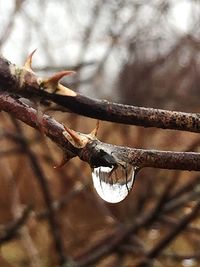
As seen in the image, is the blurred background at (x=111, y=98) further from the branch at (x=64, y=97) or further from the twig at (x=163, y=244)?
the branch at (x=64, y=97)

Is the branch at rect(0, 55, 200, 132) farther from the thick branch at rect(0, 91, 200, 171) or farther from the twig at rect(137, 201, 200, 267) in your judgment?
the twig at rect(137, 201, 200, 267)

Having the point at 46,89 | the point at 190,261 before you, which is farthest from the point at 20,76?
the point at 190,261

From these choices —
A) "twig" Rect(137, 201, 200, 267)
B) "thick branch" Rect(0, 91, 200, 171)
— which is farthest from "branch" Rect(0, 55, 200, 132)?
"twig" Rect(137, 201, 200, 267)

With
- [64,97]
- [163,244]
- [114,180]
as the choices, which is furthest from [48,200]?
[64,97]

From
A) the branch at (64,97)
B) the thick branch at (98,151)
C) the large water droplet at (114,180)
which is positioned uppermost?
the branch at (64,97)

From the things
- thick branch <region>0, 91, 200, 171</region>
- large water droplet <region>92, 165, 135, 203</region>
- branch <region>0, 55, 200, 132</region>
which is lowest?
large water droplet <region>92, 165, 135, 203</region>

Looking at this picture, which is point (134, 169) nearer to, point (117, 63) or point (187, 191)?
point (187, 191)

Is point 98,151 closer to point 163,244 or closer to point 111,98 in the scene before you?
point 163,244

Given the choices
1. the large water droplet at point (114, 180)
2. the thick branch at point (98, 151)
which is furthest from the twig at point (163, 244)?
the thick branch at point (98, 151)
